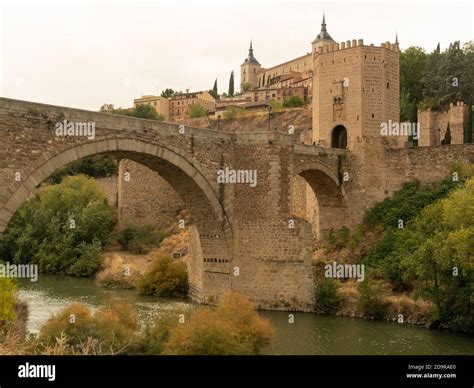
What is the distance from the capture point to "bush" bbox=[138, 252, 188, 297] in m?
24.0

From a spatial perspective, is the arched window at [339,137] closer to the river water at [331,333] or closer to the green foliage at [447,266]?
the green foliage at [447,266]

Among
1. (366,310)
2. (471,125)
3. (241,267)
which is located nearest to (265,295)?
(241,267)

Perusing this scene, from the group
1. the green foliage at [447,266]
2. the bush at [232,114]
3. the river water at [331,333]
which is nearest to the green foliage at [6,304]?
the river water at [331,333]

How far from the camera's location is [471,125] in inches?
1396

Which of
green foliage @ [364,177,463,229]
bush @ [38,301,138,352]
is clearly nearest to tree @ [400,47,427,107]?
green foliage @ [364,177,463,229]

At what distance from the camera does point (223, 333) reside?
37.3 feet

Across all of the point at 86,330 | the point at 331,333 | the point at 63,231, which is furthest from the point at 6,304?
the point at 63,231

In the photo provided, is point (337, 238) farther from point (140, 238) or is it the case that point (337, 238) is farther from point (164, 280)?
point (140, 238)

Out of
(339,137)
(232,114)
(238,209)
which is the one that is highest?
(232,114)

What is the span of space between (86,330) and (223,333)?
2654 mm

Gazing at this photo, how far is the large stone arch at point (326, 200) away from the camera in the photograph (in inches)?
1033

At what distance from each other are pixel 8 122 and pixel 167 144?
528 cm

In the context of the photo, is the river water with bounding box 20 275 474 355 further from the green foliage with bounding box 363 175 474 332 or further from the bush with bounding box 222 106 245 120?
the bush with bounding box 222 106 245 120
